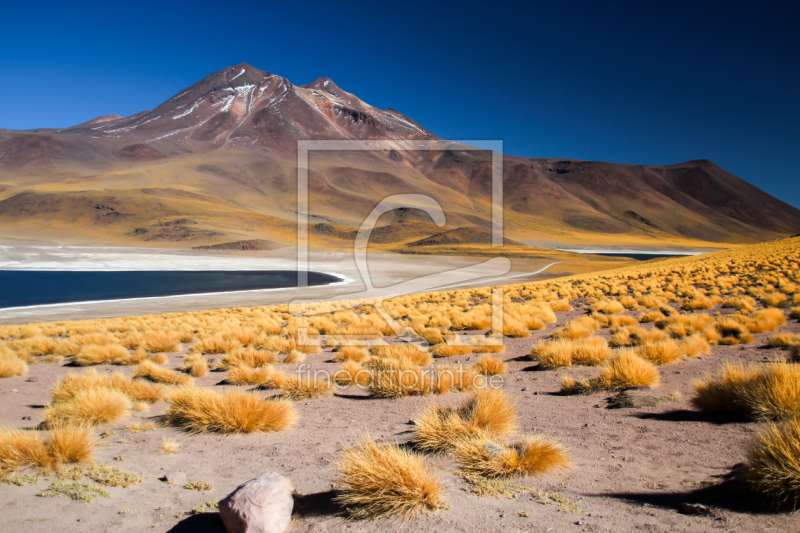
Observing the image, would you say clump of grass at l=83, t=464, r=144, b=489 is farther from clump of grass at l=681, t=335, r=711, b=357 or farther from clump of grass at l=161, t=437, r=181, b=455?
clump of grass at l=681, t=335, r=711, b=357

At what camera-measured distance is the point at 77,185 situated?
13562 centimetres

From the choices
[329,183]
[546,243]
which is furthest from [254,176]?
[546,243]

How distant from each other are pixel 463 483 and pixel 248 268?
179ft

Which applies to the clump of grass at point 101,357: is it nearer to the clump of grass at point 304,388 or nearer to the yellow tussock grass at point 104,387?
the yellow tussock grass at point 104,387

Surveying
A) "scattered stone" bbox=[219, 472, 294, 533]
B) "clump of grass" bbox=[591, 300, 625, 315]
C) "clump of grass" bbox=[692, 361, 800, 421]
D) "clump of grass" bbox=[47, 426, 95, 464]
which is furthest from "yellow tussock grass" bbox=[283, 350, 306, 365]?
"clump of grass" bbox=[591, 300, 625, 315]

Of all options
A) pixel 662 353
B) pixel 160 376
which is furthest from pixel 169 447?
pixel 662 353

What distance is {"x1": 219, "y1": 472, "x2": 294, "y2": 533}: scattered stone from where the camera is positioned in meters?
2.96

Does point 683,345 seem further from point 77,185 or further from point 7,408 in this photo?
point 77,185

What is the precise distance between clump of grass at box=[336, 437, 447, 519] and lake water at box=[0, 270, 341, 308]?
32.4m

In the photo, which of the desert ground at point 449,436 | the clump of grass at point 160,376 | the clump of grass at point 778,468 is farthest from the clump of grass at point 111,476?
the clump of grass at point 778,468

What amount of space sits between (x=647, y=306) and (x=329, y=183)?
162290 mm

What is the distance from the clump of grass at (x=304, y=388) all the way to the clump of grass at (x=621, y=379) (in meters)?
3.39

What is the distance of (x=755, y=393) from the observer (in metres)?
4.42

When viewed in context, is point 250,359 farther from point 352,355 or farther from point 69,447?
point 69,447
